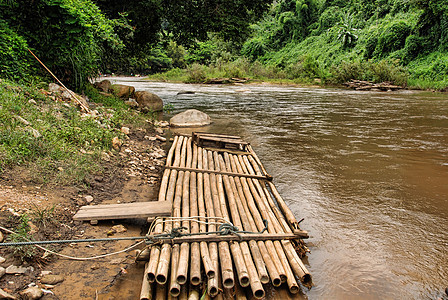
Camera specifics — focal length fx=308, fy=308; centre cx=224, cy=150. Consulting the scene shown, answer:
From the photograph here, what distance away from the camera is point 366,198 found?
13.0 ft

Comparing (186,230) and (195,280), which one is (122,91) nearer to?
(186,230)

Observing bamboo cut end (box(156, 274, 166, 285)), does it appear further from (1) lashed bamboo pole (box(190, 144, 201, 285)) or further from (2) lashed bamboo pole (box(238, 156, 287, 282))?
(2) lashed bamboo pole (box(238, 156, 287, 282))

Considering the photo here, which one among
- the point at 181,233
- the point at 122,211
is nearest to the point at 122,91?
the point at 122,211

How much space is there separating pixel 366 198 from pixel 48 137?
13.8 feet

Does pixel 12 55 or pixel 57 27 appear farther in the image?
pixel 57 27

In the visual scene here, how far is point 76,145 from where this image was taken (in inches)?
170

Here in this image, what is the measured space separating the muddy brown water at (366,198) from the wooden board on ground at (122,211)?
1.47 meters

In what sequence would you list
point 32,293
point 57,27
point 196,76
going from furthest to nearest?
point 196,76, point 57,27, point 32,293

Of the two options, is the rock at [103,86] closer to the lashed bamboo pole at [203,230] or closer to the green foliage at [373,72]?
the lashed bamboo pole at [203,230]

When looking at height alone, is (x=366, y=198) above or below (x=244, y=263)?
below

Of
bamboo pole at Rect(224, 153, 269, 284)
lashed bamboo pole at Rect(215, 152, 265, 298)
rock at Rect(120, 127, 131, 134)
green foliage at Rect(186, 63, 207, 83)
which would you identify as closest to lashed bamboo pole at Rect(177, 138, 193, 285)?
lashed bamboo pole at Rect(215, 152, 265, 298)

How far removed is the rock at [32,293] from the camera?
78.2 inches

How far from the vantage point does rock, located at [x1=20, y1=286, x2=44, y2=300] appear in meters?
1.99

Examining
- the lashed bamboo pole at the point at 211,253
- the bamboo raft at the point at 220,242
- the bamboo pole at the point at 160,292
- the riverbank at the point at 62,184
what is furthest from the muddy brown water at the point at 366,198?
the riverbank at the point at 62,184
